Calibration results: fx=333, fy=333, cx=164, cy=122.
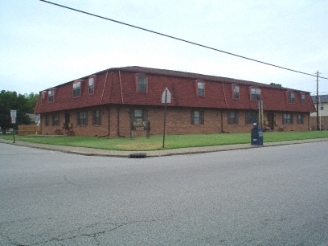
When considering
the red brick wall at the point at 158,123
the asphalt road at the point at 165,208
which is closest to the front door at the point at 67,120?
the red brick wall at the point at 158,123

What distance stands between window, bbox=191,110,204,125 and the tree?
3620cm

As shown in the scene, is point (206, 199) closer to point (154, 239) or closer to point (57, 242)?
point (154, 239)

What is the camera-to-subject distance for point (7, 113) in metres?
55.9

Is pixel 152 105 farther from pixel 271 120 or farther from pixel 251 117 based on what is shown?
pixel 271 120

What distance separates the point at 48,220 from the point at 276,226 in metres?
3.44

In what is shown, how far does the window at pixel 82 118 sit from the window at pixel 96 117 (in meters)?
1.50

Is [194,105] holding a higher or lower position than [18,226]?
higher

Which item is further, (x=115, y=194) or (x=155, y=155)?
(x=155, y=155)

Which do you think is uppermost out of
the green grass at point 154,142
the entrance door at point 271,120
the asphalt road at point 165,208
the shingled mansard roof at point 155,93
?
the shingled mansard roof at point 155,93

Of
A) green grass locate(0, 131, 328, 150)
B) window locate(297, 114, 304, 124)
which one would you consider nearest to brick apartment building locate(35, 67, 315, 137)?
window locate(297, 114, 304, 124)

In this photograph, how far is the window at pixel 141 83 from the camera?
1127 inches

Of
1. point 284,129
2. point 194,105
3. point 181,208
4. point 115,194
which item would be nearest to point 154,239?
point 181,208

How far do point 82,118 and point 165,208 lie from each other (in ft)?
91.5

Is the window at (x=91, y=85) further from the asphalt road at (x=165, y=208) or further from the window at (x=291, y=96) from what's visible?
the window at (x=291, y=96)
